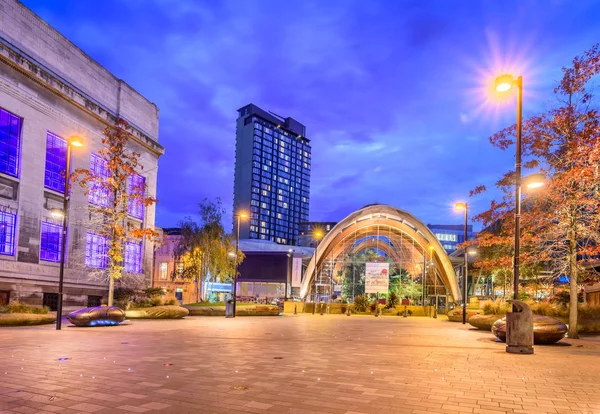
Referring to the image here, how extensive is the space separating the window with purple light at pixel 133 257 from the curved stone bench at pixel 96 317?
1781 centimetres

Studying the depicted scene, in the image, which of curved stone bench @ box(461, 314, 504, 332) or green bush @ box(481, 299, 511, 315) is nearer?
curved stone bench @ box(461, 314, 504, 332)

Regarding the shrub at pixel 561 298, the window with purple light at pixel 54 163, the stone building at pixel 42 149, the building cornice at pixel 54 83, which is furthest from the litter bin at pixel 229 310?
the shrub at pixel 561 298

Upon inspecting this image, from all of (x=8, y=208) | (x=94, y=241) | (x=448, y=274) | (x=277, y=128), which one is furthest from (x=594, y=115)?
(x=277, y=128)

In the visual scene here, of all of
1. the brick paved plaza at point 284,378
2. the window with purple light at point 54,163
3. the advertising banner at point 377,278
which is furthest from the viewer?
the advertising banner at point 377,278

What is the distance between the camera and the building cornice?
27.2 metres

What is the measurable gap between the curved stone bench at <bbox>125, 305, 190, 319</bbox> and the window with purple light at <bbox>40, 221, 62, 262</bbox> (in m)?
7.31

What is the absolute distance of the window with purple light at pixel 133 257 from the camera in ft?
129

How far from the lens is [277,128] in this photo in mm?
191500

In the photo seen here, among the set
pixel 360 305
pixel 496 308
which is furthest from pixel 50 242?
pixel 360 305

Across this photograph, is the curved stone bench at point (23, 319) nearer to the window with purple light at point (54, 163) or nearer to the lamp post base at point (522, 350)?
the window with purple light at point (54, 163)

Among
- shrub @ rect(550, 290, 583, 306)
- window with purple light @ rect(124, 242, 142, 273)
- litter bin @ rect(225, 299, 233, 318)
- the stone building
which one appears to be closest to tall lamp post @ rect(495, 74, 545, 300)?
shrub @ rect(550, 290, 583, 306)

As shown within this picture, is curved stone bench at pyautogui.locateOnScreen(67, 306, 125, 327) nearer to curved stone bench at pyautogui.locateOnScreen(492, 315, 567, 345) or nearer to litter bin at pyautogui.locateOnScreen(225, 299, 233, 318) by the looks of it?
litter bin at pyautogui.locateOnScreen(225, 299, 233, 318)

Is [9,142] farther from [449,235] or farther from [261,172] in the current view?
[261,172]

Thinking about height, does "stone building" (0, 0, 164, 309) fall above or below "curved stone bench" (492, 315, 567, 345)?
above
